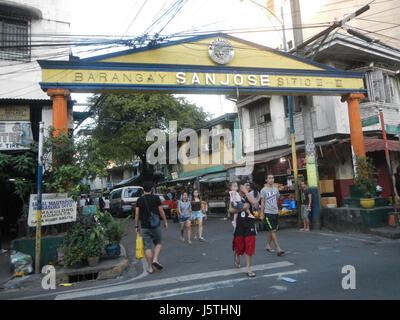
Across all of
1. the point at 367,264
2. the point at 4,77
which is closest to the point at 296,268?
the point at 367,264

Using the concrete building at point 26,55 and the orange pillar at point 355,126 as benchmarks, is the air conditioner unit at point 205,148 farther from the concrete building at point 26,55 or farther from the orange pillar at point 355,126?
the concrete building at point 26,55

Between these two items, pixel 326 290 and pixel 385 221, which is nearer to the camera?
pixel 326 290

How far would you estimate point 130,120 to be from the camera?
27.2m

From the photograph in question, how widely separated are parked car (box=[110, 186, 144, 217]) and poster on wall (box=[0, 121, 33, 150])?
947cm

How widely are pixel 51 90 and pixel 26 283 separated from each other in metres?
5.15

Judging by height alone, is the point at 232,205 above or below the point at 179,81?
below

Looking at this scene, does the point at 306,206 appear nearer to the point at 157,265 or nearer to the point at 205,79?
the point at 205,79

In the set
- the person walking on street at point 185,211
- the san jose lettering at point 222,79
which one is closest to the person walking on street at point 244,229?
the person walking on street at point 185,211

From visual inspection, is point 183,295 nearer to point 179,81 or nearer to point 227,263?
point 227,263

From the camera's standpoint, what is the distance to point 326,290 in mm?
4539

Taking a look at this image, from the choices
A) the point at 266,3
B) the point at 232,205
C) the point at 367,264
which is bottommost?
the point at 367,264

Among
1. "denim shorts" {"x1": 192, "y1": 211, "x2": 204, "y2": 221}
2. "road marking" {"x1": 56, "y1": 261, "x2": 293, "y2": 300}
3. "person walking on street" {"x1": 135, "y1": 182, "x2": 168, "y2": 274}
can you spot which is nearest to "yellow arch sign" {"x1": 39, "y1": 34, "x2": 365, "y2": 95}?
"denim shorts" {"x1": 192, "y1": 211, "x2": 204, "y2": 221}

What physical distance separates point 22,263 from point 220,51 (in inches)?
345
